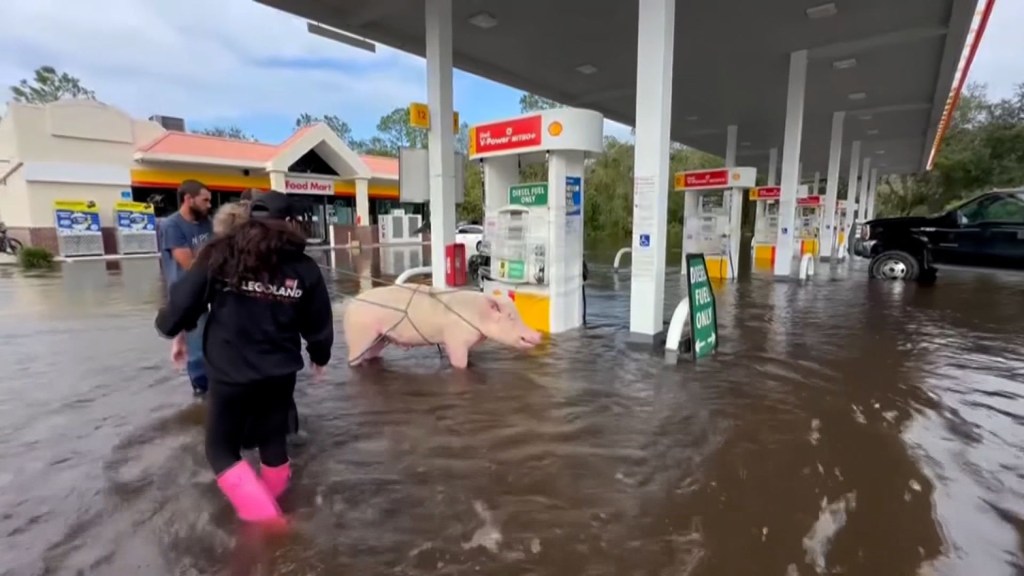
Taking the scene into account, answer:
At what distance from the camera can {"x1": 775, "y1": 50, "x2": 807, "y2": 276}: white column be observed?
11.8 meters

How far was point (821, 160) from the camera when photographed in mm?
30156

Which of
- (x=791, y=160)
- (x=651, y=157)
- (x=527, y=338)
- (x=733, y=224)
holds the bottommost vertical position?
(x=527, y=338)

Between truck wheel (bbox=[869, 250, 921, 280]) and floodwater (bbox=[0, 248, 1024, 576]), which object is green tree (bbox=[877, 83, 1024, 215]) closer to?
truck wheel (bbox=[869, 250, 921, 280])

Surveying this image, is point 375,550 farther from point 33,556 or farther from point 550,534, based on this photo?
point 33,556

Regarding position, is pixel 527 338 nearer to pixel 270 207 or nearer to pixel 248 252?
pixel 270 207

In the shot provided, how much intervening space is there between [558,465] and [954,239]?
11.5 m

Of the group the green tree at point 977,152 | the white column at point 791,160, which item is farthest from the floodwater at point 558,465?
the green tree at point 977,152

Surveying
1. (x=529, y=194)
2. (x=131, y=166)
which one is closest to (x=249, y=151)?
(x=131, y=166)

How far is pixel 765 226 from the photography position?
17.5 meters

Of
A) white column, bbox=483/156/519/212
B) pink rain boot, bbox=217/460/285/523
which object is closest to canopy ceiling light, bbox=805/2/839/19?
white column, bbox=483/156/519/212

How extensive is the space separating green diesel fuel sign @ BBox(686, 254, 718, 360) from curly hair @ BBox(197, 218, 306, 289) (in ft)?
13.5

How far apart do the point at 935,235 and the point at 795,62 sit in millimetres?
4622

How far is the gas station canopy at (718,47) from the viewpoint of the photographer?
9078 millimetres

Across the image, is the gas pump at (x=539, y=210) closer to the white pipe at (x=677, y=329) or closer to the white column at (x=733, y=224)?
the white pipe at (x=677, y=329)
